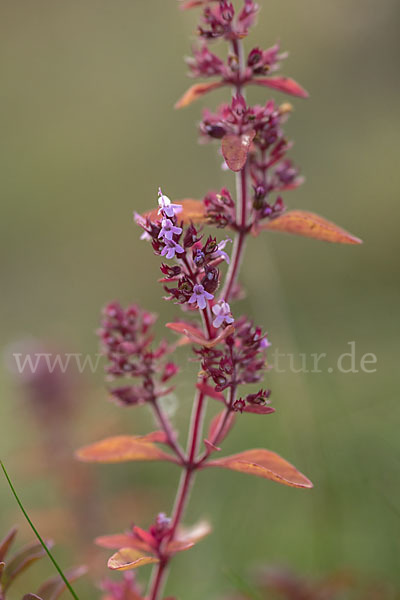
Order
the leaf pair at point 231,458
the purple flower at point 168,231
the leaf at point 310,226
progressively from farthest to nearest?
the leaf at point 310,226, the leaf pair at point 231,458, the purple flower at point 168,231

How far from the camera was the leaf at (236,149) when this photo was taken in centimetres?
96

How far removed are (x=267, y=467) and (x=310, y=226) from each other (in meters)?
0.45

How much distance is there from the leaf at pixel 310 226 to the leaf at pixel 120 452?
493mm

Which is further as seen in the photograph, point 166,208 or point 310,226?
point 310,226

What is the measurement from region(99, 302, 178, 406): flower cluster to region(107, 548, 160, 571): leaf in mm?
276

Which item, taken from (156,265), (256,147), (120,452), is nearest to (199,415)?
(120,452)

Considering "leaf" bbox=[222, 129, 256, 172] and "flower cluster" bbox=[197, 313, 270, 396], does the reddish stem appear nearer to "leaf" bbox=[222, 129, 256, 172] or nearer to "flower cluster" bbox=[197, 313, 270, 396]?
"flower cluster" bbox=[197, 313, 270, 396]

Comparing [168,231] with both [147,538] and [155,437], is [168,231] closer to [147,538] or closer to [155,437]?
[155,437]

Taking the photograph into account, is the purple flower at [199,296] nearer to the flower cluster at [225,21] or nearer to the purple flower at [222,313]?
the purple flower at [222,313]

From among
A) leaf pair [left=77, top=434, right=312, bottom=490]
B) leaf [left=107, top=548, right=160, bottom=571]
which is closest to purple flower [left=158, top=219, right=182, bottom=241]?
leaf pair [left=77, top=434, right=312, bottom=490]

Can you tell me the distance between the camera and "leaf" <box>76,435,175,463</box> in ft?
3.92

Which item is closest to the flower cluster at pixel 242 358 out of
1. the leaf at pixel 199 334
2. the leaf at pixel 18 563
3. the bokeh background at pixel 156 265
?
the leaf at pixel 199 334

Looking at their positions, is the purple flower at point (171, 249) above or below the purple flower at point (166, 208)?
below

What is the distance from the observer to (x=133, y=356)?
1.24m
